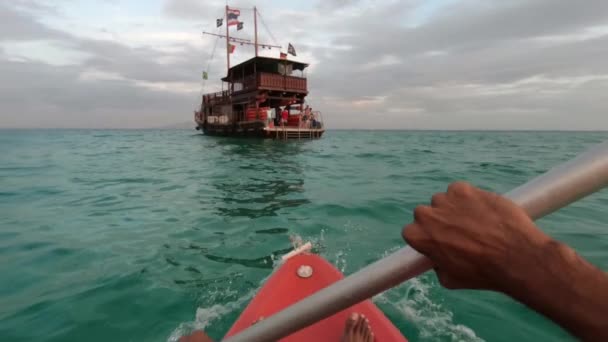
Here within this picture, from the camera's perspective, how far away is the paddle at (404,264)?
593 millimetres

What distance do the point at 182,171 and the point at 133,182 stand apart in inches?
89.9

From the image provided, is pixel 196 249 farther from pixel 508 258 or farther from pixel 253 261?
pixel 508 258

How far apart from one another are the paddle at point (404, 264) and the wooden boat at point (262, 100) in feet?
83.3

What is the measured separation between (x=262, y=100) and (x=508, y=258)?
28.0 meters

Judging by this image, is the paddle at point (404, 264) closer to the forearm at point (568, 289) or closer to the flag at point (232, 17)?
the forearm at point (568, 289)

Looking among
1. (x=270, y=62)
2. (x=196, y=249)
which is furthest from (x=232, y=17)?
(x=196, y=249)

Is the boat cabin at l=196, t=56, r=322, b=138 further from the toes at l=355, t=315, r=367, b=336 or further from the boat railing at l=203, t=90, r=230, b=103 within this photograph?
the toes at l=355, t=315, r=367, b=336

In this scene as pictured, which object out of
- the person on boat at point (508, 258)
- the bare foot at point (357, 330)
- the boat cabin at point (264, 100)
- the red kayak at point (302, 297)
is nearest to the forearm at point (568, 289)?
the person on boat at point (508, 258)

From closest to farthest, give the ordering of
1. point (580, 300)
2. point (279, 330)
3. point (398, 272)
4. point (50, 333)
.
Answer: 1. point (580, 300)
2. point (398, 272)
3. point (279, 330)
4. point (50, 333)

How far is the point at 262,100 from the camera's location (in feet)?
90.3

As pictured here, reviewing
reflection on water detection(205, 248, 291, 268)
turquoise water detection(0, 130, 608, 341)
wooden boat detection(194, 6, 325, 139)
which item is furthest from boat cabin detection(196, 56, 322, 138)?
reflection on water detection(205, 248, 291, 268)

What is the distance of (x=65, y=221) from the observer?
6.20 meters

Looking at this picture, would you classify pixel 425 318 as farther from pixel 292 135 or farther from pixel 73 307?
pixel 292 135

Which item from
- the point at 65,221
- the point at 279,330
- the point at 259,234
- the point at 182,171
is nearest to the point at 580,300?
the point at 279,330
